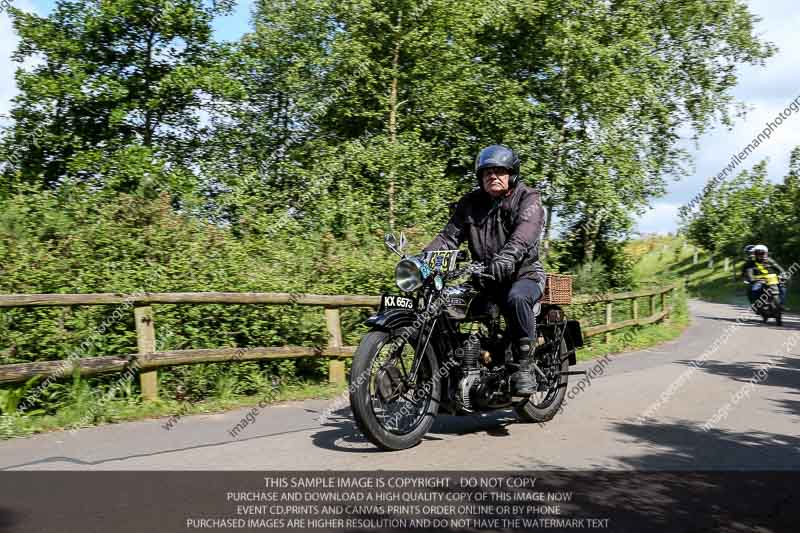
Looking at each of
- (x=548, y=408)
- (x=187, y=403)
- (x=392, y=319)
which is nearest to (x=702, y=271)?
(x=548, y=408)

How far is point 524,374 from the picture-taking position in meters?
6.29

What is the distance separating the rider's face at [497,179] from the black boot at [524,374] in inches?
50.7

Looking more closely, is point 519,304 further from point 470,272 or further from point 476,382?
point 476,382

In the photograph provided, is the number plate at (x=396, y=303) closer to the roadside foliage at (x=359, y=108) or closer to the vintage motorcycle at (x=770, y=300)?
the roadside foliage at (x=359, y=108)

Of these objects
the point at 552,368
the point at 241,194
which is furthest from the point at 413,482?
the point at 241,194

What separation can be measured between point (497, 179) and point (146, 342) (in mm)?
3799

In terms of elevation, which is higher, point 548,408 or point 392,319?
point 392,319

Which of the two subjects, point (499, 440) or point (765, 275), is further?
point (765, 275)

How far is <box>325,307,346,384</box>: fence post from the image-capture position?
934 cm

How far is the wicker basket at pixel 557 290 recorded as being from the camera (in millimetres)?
7027

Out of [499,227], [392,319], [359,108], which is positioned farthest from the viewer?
[359,108]

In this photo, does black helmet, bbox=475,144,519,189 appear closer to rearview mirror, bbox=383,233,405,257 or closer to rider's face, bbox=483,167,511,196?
rider's face, bbox=483,167,511,196

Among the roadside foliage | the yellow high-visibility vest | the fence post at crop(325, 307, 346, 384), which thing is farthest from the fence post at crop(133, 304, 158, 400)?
the yellow high-visibility vest

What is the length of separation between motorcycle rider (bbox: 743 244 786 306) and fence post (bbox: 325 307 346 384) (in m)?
17.5
